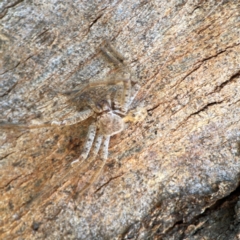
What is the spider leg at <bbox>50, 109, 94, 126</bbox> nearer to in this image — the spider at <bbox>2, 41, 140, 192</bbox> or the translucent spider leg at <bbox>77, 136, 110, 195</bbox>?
the spider at <bbox>2, 41, 140, 192</bbox>

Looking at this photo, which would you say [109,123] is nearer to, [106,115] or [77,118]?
[106,115]

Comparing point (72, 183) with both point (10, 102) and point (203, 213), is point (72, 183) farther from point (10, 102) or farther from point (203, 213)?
point (203, 213)

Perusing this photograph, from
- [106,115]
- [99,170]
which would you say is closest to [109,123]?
[106,115]

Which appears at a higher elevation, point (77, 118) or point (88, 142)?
point (77, 118)

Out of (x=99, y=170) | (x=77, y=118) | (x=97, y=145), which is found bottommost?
(x=99, y=170)

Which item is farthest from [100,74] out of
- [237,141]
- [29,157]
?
[237,141]

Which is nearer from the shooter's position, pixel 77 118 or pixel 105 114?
pixel 77 118

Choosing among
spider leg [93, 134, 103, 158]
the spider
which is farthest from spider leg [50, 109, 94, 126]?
spider leg [93, 134, 103, 158]
